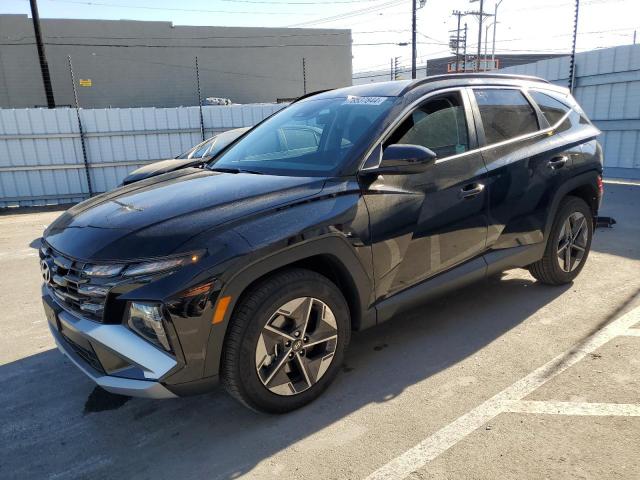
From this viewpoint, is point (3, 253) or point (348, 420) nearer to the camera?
point (348, 420)

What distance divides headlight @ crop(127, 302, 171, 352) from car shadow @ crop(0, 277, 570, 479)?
2.16 ft

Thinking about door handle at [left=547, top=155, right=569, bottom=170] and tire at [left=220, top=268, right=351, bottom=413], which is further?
door handle at [left=547, top=155, right=569, bottom=170]

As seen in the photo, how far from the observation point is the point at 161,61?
30891mm

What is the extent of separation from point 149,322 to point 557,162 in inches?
133

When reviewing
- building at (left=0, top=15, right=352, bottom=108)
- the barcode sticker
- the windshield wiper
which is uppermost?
building at (left=0, top=15, right=352, bottom=108)

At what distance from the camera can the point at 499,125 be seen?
148 inches

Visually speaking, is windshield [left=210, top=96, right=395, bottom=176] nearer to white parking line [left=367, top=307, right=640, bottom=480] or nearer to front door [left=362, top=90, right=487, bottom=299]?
front door [left=362, top=90, right=487, bottom=299]

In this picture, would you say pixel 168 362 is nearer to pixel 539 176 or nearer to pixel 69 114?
pixel 539 176

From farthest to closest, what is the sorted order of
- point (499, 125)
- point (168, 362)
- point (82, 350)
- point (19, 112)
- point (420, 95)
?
point (19, 112), point (499, 125), point (420, 95), point (82, 350), point (168, 362)

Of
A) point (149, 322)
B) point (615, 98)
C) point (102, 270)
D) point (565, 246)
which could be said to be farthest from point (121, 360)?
point (615, 98)

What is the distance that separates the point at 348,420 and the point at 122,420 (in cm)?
131

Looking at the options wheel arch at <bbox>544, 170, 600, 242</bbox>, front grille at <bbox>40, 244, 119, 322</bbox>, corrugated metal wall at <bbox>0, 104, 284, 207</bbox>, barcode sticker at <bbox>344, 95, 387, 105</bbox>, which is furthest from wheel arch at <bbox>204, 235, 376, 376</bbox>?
corrugated metal wall at <bbox>0, 104, 284, 207</bbox>

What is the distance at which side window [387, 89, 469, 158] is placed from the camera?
3199mm

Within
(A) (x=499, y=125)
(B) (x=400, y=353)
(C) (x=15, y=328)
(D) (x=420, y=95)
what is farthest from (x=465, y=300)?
(C) (x=15, y=328)
